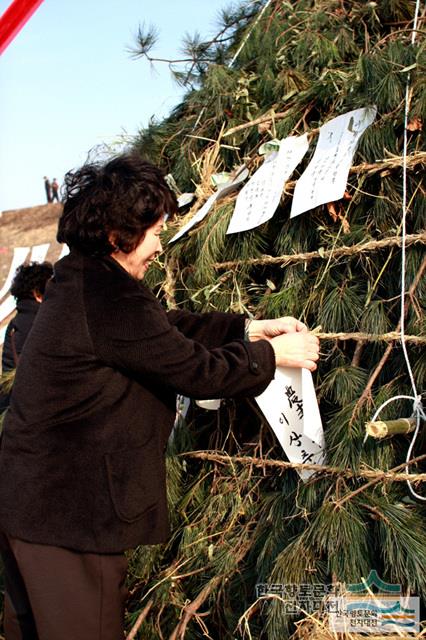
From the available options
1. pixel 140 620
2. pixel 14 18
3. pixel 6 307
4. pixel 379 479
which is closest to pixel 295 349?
pixel 379 479

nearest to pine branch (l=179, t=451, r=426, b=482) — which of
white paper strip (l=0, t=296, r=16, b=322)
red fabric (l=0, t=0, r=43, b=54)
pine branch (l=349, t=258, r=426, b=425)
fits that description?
pine branch (l=349, t=258, r=426, b=425)

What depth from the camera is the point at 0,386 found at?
295cm

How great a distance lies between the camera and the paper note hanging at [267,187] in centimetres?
222

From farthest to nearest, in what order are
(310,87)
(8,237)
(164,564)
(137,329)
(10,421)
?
(8,237) → (310,87) → (164,564) → (10,421) → (137,329)

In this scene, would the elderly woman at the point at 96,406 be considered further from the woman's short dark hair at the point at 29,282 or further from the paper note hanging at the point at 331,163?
the woman's short dark hair at the point at 29,282

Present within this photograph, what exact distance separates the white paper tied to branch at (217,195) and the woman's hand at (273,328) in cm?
71

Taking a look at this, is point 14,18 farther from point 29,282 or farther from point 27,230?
point 27,230

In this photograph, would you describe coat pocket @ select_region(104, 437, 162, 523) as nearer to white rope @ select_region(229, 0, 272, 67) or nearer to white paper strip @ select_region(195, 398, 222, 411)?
white paper strip @ select_region(195, 398, 222, 411)

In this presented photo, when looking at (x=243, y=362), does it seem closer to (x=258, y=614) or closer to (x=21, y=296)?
(x=258, y=614)

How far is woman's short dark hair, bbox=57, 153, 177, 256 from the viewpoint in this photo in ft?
5.13

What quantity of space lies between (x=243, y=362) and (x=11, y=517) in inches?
24.0

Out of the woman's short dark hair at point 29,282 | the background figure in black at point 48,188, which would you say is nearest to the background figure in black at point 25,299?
the woman's short dark hair at point 29,282

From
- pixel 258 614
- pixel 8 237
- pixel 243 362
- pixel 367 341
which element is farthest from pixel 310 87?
pixel 8 237

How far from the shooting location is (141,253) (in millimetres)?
1639
